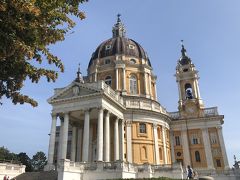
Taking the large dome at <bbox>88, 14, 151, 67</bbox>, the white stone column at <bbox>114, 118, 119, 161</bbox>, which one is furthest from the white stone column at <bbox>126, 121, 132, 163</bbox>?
the large dome at <bbox>88, 14, 151, 67</bbox>

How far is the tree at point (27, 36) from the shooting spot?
7.94 meters

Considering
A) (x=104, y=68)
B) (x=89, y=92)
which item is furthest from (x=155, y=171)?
(x=104, y=68)

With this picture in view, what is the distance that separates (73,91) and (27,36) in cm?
2227

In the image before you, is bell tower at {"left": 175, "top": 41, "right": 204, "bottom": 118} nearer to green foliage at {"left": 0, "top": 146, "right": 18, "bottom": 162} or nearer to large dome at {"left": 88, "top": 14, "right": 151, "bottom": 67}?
large dome at {"left": 88, "top": 14, "right": 151, "bottom": 67}

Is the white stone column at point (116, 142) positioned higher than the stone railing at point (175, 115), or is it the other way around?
the stone railing at point (175, 115)

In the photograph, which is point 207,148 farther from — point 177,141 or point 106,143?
point 106,143

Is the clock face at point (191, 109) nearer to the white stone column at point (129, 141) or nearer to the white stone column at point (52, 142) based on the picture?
the white stone column at point (129, 141)

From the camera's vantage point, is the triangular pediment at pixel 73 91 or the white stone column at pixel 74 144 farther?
the white stone column at pixel 74 144

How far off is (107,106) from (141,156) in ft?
30.3

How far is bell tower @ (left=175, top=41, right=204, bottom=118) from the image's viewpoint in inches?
1672

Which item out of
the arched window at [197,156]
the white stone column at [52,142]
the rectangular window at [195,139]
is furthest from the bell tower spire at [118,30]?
the arched window at [197,156]

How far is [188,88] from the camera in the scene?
46250 mm

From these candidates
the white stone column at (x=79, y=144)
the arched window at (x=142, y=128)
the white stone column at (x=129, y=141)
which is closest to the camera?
the white stone column at (x=129, y=141)

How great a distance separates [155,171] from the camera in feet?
90.9
